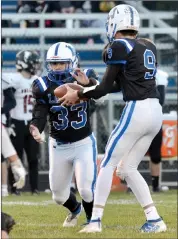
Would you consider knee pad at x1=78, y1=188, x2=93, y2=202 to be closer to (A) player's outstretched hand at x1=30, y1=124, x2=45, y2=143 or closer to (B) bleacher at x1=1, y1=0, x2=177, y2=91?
(A) player's outstretched hand at x1=30, y1=124, x2=45, y2=143

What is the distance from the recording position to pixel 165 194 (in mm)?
11242

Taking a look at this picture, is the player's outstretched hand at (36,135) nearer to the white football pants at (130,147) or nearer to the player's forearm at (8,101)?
the white football pants at (130,147)

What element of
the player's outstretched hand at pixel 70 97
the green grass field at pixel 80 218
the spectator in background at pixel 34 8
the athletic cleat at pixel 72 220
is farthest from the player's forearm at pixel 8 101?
the player's outstretched hand at pixel 70 97

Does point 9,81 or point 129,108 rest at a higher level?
point 129,108

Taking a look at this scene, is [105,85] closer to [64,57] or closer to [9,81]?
[64,57]

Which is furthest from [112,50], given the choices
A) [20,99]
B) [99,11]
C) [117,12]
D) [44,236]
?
[99,11]

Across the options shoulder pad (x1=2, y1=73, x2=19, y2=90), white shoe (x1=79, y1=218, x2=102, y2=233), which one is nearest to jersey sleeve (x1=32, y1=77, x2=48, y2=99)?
white shoe (x1=79, y1=218, x2=102, y2=233)

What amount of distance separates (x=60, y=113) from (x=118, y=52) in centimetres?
88

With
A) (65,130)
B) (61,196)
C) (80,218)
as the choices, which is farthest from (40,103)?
(80,218)

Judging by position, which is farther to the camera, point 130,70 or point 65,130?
point 65,130

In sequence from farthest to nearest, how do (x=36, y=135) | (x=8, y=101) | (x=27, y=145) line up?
1. (x=27, y=145)
2. (x=8, y=101)
3. (x=36, y=135)

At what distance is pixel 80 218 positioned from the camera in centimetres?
813

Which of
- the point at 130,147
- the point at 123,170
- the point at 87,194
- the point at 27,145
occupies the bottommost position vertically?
the point at 27,145

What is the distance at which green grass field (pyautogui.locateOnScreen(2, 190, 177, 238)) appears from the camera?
6625mm
